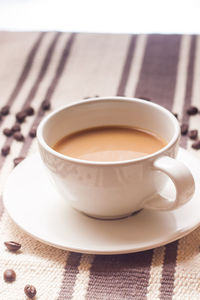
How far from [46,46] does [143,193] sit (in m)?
1.05

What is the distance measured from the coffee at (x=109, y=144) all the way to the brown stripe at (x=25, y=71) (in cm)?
44

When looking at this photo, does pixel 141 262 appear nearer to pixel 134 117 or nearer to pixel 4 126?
pixel 134 117

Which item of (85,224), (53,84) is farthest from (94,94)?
(85,224)

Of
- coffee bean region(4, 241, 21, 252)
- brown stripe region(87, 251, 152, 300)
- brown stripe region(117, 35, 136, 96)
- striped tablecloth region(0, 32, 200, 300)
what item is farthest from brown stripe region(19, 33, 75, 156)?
brown stripe region(87, 251, 152, 300)

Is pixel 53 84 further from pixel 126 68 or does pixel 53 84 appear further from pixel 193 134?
pixel 193 134

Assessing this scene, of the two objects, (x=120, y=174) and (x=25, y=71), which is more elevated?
(x=120, y=174)

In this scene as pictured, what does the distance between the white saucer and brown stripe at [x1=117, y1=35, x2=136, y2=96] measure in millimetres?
569

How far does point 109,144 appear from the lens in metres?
0.96

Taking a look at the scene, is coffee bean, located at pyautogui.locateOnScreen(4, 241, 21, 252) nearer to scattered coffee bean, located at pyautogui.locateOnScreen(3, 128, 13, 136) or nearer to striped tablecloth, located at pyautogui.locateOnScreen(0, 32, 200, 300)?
striped tablecloth, located at pyautogui.locateOnScreen(0, 32, 200, 300)

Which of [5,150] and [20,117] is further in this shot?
[20,117]

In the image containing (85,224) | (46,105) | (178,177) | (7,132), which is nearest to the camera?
(178,177)

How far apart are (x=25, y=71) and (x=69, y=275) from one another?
95cm

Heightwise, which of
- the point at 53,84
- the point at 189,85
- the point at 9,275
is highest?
the point at 9,275

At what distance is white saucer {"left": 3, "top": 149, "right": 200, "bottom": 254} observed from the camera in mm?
827
